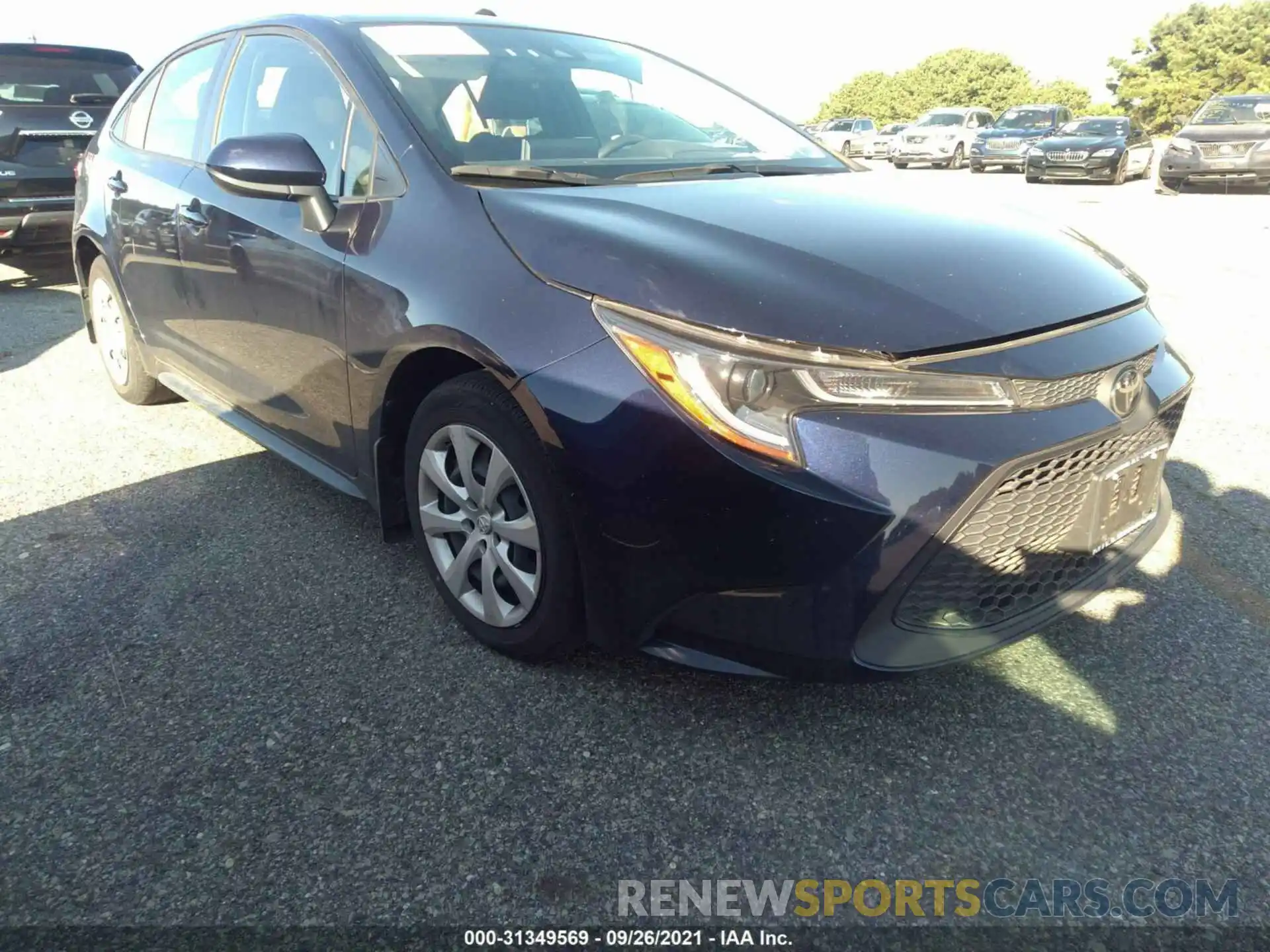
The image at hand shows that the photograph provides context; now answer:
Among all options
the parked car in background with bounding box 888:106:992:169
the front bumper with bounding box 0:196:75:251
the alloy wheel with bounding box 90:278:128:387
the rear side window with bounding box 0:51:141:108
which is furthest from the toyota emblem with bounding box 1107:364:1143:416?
the parked car in background with bounding box 888:106:992:169

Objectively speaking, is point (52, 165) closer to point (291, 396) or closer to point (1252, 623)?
point (291, 396)

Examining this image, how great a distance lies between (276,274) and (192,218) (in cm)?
73

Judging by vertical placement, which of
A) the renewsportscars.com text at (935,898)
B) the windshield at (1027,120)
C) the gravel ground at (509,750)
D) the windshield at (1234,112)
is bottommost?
the windshield at (1027,120)

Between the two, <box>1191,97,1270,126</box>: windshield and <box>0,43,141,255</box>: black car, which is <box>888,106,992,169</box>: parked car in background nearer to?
<box>1191,97,1270,126</box>: windshield

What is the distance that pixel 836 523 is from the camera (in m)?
1.80

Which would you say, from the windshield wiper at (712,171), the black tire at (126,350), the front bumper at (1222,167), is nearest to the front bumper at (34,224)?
the black tire at (126,350)

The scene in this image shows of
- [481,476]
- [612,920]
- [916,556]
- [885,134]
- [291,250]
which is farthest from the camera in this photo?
[885,134]

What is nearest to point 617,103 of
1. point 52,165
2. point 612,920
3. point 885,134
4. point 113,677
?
point 113,677

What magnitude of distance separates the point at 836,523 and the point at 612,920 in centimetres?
85

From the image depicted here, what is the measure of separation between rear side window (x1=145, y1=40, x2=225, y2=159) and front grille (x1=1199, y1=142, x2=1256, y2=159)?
1572 cm

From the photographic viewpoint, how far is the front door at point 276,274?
8.82 ft

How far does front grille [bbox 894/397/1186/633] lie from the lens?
6.18ft

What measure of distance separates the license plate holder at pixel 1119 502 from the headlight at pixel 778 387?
0.42 m

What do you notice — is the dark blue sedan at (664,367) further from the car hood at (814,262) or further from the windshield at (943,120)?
the windshield at (943,120)
